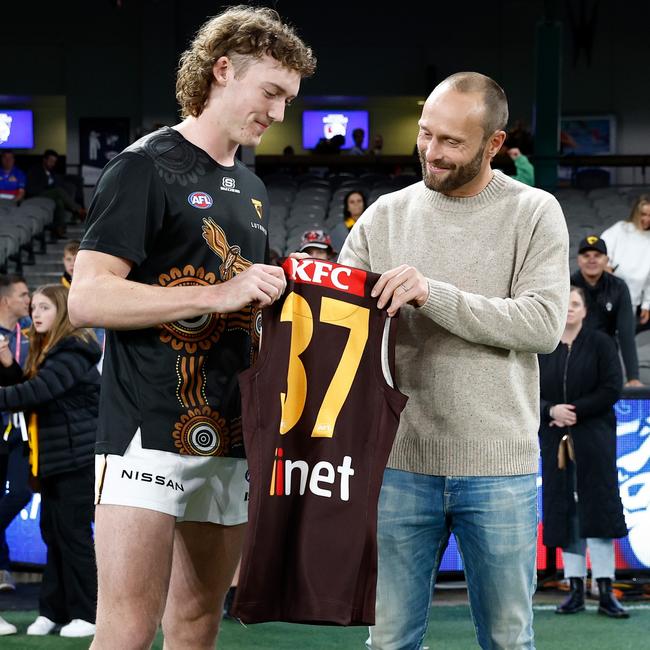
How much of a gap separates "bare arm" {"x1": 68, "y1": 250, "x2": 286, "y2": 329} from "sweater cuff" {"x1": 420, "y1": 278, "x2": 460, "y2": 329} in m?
0.40

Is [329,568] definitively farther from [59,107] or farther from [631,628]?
[59,107]

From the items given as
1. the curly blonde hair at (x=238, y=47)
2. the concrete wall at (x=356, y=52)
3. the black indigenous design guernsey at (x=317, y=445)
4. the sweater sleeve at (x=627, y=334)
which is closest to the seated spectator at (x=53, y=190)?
the concrete wall at (x=356, y=52)

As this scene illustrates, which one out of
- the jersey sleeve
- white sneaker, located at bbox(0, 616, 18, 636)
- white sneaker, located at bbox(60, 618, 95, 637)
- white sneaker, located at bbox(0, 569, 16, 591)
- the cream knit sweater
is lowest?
white sneaker, located at bbox(0, 569, 16, 591)

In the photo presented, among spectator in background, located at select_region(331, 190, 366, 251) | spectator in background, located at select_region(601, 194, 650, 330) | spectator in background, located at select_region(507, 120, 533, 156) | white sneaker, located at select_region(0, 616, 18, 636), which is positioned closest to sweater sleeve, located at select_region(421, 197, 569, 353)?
white sneaker, located at select_region(0, 616, 18, 636)

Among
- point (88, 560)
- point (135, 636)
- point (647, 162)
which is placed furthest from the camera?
point (647, 162)

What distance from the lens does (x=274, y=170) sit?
17703 millimetres

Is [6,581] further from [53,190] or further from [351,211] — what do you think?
[53,190]

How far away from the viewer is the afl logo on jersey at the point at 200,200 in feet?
7.98

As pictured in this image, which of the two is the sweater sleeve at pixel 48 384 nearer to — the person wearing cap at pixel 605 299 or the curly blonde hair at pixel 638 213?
the person wearing cap at pixel 605 299

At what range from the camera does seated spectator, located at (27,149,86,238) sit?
47.2 ft

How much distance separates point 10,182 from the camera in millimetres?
14898

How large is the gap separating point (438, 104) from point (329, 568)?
3.71ft

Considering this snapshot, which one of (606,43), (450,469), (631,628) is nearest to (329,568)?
(450,469)

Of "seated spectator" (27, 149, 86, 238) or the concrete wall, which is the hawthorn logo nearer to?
"seated spectator" (27, 149, 86, 238)
